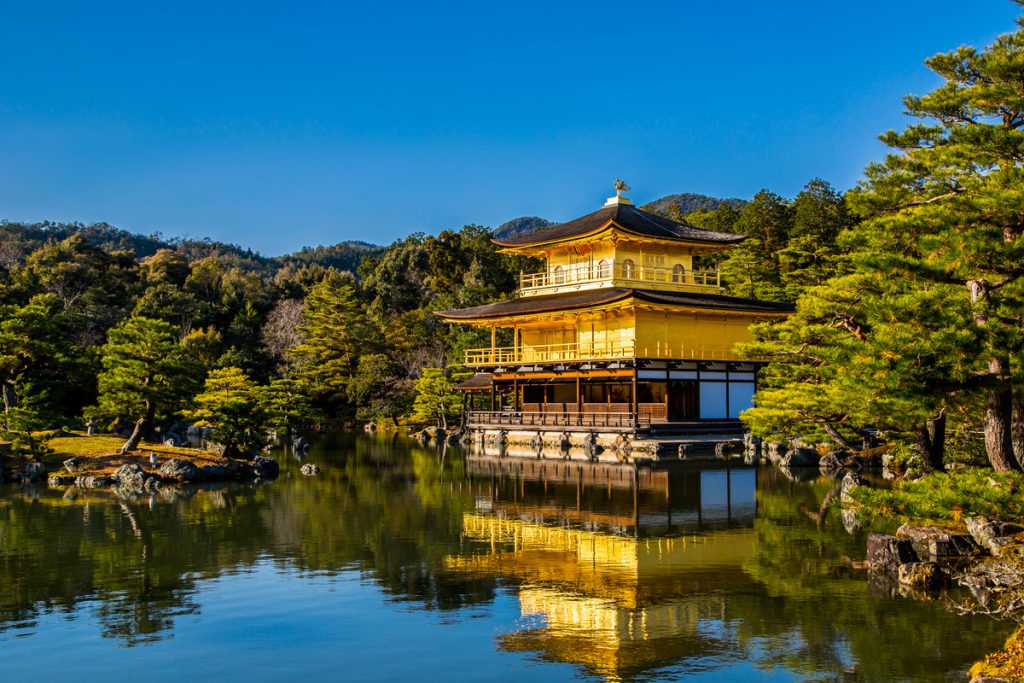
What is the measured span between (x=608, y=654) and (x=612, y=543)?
586cm

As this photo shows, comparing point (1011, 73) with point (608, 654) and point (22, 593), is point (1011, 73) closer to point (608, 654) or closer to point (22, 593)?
point (608, 654)

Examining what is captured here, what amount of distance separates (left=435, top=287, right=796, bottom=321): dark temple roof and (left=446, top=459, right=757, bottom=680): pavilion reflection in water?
1031 cm

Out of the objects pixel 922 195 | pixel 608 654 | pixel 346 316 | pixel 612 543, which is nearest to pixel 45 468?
pixel 612 543

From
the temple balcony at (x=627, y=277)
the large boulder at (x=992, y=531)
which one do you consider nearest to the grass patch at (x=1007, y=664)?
the large boulder at (x=992, y=531)

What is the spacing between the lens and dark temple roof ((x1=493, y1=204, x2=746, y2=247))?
120 ft

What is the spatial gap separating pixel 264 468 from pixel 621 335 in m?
15.1

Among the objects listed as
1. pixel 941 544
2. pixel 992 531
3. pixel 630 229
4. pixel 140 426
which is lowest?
pixel 941 544

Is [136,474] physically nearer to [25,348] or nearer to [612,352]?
[25,348]

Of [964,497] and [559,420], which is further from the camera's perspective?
[559,420]

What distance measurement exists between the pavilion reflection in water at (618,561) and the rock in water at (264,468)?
22.0 ft

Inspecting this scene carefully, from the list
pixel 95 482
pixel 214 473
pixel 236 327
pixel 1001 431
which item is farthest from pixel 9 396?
pixel 236 327

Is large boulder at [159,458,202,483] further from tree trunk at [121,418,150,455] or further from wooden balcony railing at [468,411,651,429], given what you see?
wooden balcony railing at [468,411,651,429]

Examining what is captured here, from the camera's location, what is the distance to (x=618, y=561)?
13641 mm

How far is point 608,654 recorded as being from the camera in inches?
366
